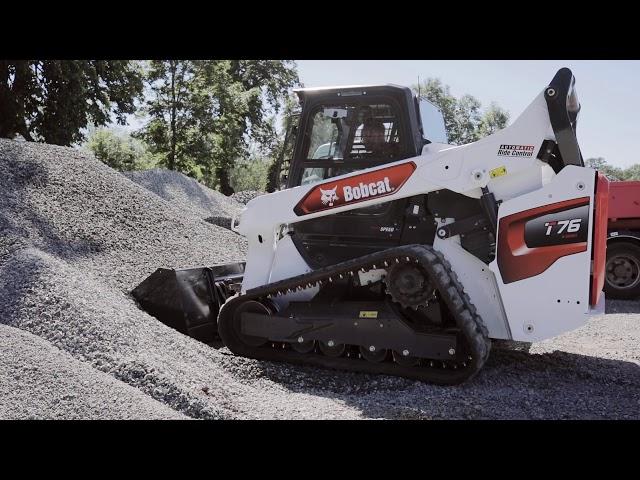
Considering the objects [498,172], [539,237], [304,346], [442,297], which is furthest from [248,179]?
[539,237]

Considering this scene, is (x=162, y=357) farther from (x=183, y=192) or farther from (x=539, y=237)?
(x=183, y=192)

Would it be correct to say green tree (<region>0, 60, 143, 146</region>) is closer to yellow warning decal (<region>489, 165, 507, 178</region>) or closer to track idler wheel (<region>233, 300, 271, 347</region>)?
track idler wheel (<region>233, 300, 271, 347</region>)

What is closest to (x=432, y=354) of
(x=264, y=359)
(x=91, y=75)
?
(x=264, y=359)

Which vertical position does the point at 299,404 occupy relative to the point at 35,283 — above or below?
below

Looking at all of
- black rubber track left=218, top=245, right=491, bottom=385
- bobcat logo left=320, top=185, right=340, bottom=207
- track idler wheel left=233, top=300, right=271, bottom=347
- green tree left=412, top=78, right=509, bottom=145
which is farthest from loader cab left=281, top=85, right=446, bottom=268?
green tree left=412, top=78, right=509, bottom=145

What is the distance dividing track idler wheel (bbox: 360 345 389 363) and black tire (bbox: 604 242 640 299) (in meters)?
6.13

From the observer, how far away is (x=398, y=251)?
530cm

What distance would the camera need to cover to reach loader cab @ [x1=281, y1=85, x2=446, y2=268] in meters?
5.75

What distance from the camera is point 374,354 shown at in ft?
18.1

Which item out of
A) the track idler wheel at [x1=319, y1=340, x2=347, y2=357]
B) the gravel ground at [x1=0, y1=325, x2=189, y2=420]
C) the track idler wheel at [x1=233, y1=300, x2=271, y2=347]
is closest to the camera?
the gravel ground at [x1=0, y1=325, x2=189, y2=420]

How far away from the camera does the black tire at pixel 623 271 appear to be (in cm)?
1010

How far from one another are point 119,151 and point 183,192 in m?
21.1

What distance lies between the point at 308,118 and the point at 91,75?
16.5 m

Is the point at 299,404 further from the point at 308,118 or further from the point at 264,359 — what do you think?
the point at 308,118
